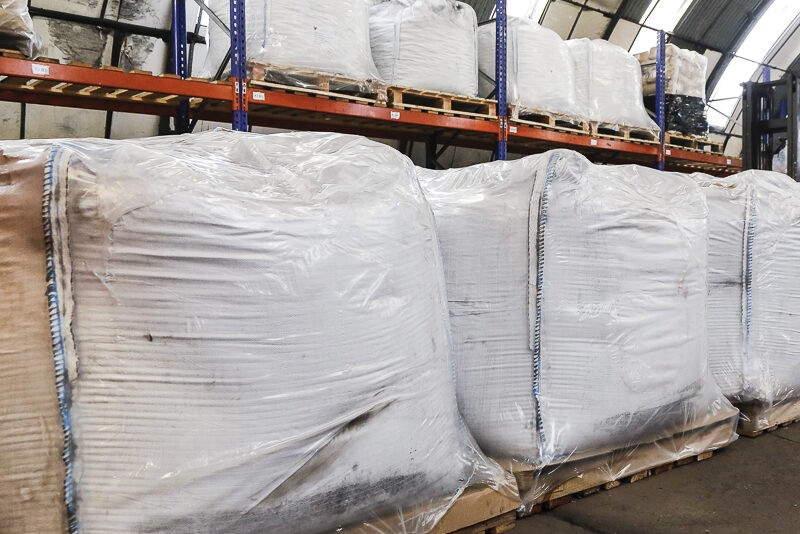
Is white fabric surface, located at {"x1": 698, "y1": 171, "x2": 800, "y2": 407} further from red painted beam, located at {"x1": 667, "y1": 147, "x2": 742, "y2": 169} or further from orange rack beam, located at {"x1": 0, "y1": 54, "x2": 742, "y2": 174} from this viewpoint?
red painted beam, located at {"x1": 667, "y1": 147, "x2": 742, "y2": 169}

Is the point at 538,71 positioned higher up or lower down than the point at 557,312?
higher up

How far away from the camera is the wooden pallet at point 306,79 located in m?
4.17

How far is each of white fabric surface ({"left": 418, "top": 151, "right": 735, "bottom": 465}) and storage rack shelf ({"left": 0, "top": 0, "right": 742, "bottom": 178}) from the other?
256 cm

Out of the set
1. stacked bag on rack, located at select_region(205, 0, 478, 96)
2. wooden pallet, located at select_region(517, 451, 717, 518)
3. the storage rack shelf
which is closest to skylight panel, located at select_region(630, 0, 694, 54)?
the storage rack shelf

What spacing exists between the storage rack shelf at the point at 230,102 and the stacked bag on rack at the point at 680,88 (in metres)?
1.06

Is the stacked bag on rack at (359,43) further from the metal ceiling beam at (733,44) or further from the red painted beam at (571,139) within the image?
the metal ceiling beam at (733,44)

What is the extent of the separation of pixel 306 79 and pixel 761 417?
341 centimetres

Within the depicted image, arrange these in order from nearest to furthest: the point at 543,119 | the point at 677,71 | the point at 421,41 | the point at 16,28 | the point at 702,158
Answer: the point at 16,28
the point at 421,41
the point at 543,119
the point at 677,71
the point at 702,158

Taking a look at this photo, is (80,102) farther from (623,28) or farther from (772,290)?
(623,28)

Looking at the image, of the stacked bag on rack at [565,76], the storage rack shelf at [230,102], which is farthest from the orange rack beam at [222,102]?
the stacked bag on rack at [565,76]

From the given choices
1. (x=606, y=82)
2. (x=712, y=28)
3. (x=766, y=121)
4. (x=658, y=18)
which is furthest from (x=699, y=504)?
(x=712, y=28)

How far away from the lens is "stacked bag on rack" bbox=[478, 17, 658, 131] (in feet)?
18.1

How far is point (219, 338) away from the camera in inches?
53.5

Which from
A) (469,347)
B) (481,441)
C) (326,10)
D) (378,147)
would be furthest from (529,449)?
(326,10)
